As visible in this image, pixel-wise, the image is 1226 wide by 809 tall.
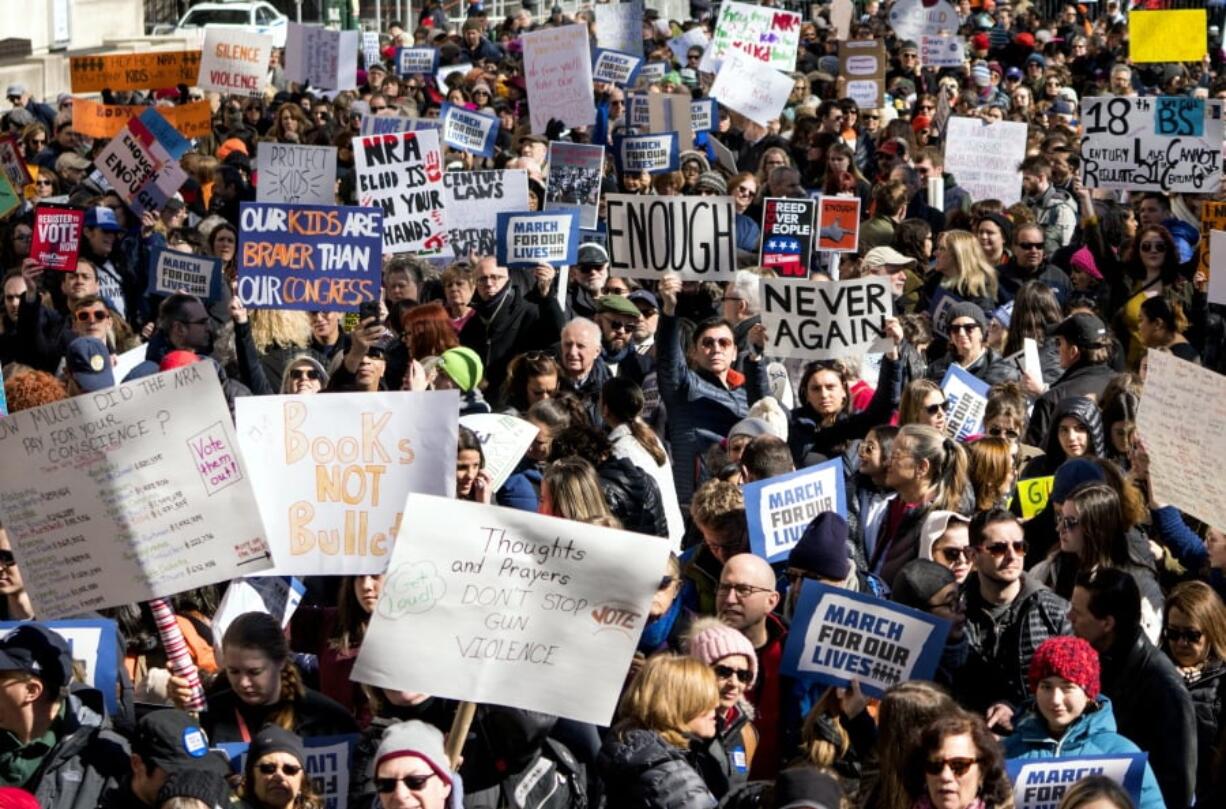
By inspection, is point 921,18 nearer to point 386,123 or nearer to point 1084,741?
point 386,123

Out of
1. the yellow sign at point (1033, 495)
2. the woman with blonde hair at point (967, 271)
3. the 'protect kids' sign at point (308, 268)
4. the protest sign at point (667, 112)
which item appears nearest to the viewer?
the yellow sign at point (1033, 495)

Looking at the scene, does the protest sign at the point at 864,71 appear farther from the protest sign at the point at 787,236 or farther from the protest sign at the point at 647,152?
the protest sign at the point at 787,236

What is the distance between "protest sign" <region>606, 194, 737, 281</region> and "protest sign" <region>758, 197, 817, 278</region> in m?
1.08

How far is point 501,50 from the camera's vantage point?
1101 inches

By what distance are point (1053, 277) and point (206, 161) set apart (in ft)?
23.3

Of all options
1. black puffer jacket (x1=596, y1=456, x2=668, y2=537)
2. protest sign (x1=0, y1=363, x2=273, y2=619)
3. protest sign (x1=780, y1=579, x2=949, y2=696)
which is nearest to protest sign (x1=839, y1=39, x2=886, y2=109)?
black puffer jacket (x1=596, y1=456, x2=668, y2=537)

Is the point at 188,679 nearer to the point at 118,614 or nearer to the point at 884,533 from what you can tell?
the point at 118,614

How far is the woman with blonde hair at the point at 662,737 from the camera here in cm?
570

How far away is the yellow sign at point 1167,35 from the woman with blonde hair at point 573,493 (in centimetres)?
1272

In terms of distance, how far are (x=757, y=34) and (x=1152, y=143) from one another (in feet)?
22.6

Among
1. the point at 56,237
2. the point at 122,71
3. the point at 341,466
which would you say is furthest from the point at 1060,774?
the point at 122,71

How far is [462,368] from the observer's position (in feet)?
31.6

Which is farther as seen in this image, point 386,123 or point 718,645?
point 386,123

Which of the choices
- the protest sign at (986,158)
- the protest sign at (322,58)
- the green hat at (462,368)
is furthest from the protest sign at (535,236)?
the protest sign at (322,58)
